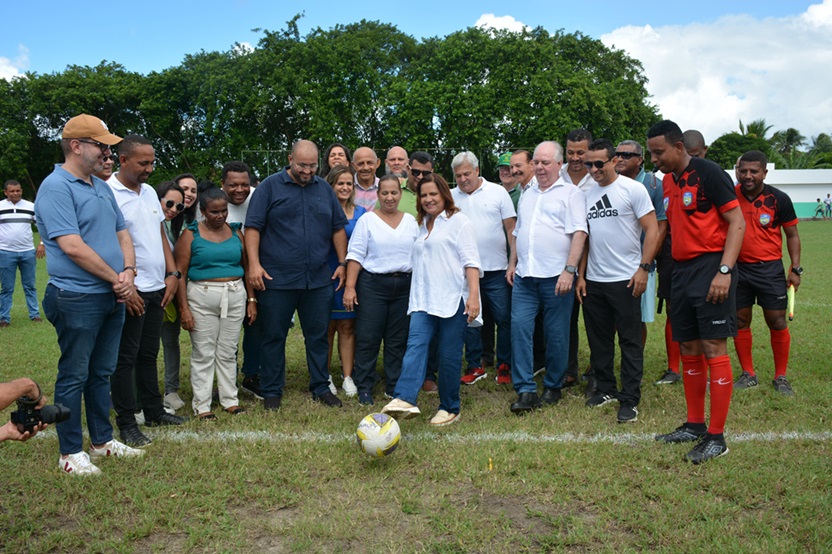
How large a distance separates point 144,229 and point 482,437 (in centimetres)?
300

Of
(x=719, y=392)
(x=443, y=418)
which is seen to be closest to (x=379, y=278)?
(x=443, y=418)

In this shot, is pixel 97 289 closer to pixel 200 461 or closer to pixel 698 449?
pixel 200 461

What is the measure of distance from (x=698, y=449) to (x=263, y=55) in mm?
37001

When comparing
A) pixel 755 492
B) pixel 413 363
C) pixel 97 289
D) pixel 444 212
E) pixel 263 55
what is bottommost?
pixel 755 492

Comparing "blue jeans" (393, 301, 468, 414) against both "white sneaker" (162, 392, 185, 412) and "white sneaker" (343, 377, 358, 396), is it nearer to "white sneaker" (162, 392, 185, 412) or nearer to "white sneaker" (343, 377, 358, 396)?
"white sneaker" (343, 377, 358, 396)

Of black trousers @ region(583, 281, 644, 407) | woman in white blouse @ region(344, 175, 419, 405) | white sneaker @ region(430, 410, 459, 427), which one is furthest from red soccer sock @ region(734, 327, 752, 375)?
woman in white blouse @ region(344, 175, 419, 405)

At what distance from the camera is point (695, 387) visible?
15.9ft

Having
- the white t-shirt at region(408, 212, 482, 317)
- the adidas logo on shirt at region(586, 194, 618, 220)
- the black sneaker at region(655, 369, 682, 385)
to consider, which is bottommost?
the black sneaker at region(655, 369, 682, 385)

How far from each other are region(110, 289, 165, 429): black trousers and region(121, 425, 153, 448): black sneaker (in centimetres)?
5

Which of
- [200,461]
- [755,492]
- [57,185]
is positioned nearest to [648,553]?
[755,492]

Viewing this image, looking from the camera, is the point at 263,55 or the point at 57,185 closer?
the point at 57,185

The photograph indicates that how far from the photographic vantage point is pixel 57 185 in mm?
4102

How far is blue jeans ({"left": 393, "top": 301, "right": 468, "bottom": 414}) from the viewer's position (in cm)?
521

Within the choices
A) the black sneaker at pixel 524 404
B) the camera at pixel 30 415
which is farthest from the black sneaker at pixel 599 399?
the camera at pixel 30 415
